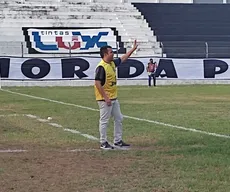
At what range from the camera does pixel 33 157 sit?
1068 centimetres

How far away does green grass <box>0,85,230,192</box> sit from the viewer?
8398 millimetres

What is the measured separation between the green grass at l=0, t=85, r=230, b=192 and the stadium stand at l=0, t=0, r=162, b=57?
24.0 metres

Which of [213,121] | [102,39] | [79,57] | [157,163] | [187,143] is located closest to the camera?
[157,163]

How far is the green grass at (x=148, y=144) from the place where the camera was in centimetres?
840

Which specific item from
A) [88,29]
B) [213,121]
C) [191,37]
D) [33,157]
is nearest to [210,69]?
[191,37]

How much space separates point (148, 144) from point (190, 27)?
123ft

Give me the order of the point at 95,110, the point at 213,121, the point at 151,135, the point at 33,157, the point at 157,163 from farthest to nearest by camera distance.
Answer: the point at 95,110, the point at 213,121, the point at 151,135, the point at 33,157, the point at 157,163

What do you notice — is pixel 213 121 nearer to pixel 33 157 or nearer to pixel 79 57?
pixel 33 157

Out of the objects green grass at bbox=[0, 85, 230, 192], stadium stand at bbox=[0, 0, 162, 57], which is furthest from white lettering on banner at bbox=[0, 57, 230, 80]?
green grass at bbox=[0, 85, 230, 192]

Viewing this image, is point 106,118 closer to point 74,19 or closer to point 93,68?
point 93,68

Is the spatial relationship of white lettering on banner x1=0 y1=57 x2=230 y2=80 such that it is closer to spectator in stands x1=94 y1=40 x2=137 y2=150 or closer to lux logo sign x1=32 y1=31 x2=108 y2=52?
lux logo sign x1=32 y1=31 x2=108 y2=52

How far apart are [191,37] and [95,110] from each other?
28.3 metres

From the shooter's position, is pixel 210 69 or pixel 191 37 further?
pixel 191 37

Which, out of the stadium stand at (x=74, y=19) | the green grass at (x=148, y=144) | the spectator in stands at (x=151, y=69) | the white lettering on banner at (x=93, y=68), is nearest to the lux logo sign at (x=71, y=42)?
the stadium stand at (x=74, y=19)
